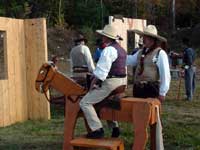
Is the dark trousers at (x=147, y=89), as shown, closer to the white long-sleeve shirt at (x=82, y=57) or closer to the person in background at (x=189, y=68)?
the white long-sleeve shirt at (x=82, y=57)

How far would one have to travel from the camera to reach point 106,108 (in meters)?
8.02

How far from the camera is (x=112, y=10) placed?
142ft

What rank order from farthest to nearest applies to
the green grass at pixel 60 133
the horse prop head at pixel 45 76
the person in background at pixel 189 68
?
the person in background at pixel 189 68 → the green grass at pixel 60 133 → the horse prop head at pixel 45 76

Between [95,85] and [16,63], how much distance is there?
165 inches

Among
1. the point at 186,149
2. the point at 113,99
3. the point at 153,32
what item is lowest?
the point at 186,149

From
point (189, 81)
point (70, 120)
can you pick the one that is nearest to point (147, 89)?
point (70, 120)

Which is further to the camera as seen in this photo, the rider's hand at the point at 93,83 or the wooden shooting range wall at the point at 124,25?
the wooden shooting range wall at the point at 124,25

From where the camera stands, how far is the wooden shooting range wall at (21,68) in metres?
11.3

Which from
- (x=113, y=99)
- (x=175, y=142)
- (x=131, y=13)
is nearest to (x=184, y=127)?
(x=175, y=142)

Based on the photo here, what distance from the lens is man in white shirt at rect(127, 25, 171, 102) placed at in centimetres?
777

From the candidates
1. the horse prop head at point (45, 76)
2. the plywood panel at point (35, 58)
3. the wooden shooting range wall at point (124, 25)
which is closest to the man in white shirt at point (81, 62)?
the plywood panel at point (35, 58)

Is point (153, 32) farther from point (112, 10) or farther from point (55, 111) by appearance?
point (112, 10)

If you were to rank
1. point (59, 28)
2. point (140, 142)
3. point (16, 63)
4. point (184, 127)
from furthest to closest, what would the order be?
1. point (59, 28)
2. point (16, 63)
3. point (184, 127)
4. point (140, 142)

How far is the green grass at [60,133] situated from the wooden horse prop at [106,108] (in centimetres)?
Answer: 98
